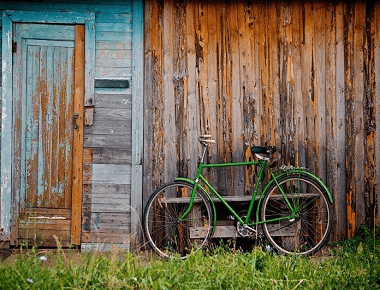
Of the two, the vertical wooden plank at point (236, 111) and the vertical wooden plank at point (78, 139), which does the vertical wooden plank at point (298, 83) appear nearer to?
the vertical wooden plank at point (236, 111)

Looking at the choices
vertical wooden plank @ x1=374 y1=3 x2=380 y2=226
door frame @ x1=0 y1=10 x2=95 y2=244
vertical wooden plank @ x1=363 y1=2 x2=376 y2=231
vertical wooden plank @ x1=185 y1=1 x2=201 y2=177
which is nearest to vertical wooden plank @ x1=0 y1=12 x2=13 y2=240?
door frame @ x1=0 y1=10 x2=95 y2=244

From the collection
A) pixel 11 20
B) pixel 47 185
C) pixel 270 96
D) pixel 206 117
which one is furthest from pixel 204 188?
pixel 11 20

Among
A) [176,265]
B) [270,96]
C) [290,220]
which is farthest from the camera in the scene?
[270,96]

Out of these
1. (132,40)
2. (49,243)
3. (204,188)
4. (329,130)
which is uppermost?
(132,40)

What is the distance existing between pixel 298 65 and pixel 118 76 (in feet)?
7.46

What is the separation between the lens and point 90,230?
6.58 meters

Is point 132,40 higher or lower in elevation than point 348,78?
higher

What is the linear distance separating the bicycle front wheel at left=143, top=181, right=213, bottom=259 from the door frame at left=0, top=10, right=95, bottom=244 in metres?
0.95

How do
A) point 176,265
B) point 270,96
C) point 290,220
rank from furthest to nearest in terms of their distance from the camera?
point 270,96
point 290,220
point 176,265

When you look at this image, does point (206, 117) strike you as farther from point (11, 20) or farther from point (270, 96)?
point (11, 20)

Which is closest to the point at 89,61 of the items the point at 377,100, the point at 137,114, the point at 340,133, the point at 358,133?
the point at 137,114

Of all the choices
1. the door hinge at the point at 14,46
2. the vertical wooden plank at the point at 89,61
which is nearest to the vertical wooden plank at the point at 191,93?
the vertical wooden plank at the point at 89,61

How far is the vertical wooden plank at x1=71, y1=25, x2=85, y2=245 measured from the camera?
659 cm

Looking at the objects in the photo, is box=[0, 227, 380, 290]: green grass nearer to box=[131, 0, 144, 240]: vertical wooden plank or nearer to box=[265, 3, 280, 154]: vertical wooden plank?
box=[131, 0, 144, 240]: vertical wooden plank
